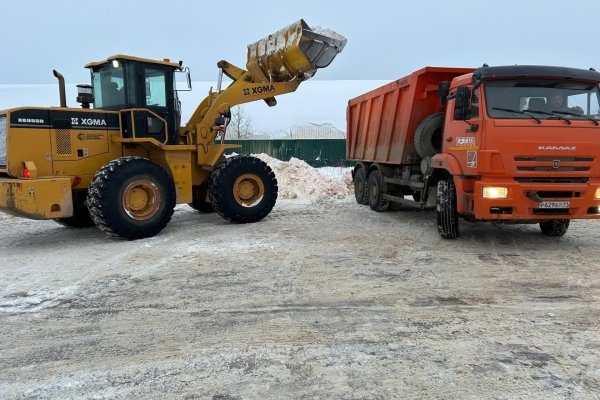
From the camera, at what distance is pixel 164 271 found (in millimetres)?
5824

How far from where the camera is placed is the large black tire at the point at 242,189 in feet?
28.7

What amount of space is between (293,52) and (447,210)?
13.2 feet

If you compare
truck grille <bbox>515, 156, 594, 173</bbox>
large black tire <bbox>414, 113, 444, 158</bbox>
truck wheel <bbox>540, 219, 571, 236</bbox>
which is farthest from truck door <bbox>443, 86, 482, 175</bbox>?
truck wheel <bbox>540, 219, 571, 236</bbox>

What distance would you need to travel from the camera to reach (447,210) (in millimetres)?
7199

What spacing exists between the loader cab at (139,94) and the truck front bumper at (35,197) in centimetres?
162

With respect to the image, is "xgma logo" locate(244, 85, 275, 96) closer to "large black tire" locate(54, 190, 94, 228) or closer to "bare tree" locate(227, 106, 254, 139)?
"large black tire" locate(54, 190, 94, 228)

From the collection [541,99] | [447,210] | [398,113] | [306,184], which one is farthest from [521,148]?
[306,184]

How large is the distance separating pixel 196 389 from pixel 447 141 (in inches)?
228

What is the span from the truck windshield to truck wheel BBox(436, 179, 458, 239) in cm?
132

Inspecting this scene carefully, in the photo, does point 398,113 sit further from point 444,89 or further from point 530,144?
point 530,144

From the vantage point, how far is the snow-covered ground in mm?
3123

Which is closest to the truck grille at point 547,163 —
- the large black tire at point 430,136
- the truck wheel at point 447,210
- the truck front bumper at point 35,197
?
the truck wheel at point 447,210

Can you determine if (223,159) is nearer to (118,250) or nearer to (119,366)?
(118,250)

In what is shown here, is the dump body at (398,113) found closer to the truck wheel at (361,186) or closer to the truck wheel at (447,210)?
the truck wheel at (361,186)
